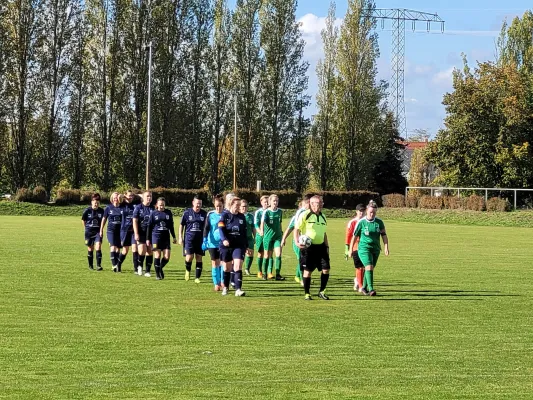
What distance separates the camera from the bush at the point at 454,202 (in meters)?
58.9

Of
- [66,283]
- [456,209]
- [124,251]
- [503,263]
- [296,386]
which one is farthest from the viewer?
[456,209]

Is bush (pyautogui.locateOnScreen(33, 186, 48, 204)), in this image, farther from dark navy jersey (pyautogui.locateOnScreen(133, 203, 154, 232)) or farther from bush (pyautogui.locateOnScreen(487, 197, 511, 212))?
dark navy jersey (pyautogui.locateOnScreen(133, 203, 154, 232))

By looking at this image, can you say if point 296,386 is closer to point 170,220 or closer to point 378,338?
point 378,338

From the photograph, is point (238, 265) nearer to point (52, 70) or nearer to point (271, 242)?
point (271, 242)

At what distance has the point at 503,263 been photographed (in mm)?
25938

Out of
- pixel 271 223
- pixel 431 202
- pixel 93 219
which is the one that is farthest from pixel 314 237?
pixel 431 202

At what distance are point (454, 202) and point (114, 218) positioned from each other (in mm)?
41395

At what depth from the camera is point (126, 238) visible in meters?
21.3

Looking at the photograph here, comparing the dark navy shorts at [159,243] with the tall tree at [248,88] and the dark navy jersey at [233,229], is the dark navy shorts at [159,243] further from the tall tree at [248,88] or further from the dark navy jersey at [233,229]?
the tall tree at [248,88]

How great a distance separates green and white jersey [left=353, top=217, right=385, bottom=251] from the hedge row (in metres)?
41.2

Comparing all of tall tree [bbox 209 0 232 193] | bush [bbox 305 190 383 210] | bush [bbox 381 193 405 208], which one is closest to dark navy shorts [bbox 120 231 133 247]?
bush [bbox 381 193 405 208]

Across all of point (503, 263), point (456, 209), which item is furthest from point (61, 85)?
point (503, 263)

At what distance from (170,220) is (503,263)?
11009mm

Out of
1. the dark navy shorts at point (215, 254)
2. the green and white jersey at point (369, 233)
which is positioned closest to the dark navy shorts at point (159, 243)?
the dark navy shorts at point (215, 254)
